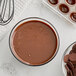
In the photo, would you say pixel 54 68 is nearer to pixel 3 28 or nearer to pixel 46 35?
pixel 46 35

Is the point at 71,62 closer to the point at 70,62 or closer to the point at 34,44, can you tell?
the point at 70,62

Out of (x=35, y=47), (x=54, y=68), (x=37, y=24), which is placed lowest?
(x=54, y=68)

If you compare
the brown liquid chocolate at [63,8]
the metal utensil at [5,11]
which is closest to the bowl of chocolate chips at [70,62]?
the brown liquid chocolate at [63,8]

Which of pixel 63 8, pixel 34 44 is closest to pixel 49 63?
pixel 34 44

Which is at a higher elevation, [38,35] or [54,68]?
[38,35]

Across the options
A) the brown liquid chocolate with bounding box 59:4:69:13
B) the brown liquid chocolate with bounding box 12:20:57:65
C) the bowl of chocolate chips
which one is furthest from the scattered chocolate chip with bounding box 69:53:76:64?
the brown liquid chocolate with bounding box 59:4:69:13

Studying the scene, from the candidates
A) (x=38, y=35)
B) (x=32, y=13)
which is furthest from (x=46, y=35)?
(x=32, y=13)
